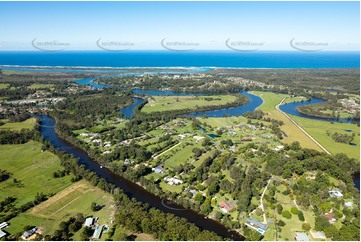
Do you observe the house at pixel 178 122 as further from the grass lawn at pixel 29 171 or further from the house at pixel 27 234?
the house at pixel 27 234

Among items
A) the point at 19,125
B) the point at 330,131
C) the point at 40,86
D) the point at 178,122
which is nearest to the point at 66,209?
the point at 178,122

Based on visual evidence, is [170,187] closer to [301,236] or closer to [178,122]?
[301,236]

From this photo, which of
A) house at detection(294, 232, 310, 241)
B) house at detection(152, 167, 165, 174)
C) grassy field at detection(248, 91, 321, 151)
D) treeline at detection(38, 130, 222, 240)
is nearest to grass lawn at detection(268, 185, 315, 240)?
house at detection(294, 232, 310, 241)

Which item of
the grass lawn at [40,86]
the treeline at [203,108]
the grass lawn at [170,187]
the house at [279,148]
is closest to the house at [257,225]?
the grass lawn at [170,187]

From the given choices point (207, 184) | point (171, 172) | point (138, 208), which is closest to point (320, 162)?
point (207, 184)

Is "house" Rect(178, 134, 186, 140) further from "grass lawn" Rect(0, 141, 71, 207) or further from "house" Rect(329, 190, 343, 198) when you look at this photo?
"house" Rect(329, 190, 343, 198)
